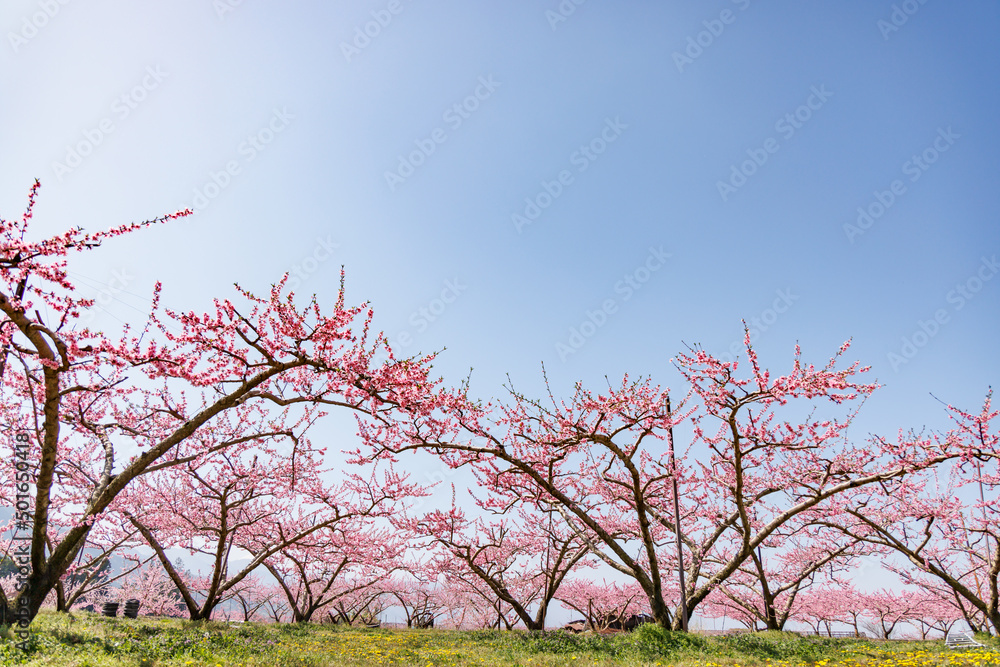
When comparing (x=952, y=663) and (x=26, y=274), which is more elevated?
(x=26, y=274)

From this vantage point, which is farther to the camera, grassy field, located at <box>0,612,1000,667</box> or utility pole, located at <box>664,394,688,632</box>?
utility pole, located at <box>664,394,688,632</box>

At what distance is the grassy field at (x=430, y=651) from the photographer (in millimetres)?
7062

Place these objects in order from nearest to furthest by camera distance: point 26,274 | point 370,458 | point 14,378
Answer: point 26,274, point 14,378, point 370,458

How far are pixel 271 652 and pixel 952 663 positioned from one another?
10736mm

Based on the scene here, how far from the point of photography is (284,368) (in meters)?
8.44

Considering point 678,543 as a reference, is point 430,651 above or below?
below

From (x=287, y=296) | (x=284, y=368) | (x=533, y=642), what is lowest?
(x=533, y=642)

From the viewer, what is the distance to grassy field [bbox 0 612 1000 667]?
706 cm

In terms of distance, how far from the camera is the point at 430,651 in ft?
34.4

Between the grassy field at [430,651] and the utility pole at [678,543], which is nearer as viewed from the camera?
the grassy field at [430,651]

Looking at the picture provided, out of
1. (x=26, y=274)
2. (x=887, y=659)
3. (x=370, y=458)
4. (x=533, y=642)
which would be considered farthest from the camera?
(x=533, y=642)

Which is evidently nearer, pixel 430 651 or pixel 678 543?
pixel 430 651

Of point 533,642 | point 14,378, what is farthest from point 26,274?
point 533,642

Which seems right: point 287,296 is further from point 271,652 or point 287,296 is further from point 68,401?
point 68,401
